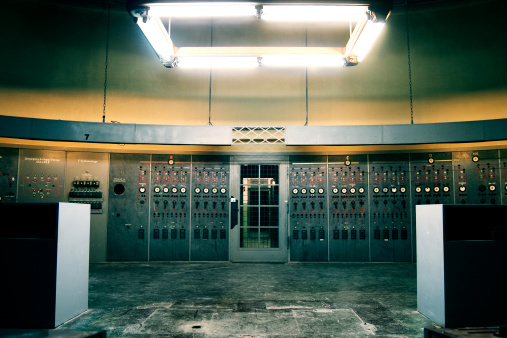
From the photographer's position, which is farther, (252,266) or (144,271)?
(252,266)

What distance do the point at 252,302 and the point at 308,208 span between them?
9.34 feet

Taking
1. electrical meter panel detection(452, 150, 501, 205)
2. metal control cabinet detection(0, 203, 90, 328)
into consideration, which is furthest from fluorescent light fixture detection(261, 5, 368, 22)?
electrical meter panel detection(452, 150, 501, 205)

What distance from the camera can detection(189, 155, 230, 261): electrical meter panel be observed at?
5.98 meters

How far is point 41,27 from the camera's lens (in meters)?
6.01

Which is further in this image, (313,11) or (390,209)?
(390,209)

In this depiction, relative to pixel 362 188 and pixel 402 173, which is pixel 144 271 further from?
pixel 402 173

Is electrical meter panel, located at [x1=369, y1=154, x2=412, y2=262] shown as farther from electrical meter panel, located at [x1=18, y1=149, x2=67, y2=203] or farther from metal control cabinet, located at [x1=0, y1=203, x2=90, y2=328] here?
electrical meter panel, located at [x1=18, y1=149, x2=67, y2=203]

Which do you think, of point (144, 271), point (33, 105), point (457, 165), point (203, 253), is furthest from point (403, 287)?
point (33, 105)

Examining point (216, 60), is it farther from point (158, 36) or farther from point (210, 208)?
point (210, 208)

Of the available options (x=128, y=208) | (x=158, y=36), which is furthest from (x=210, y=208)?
(x=158, y=36)

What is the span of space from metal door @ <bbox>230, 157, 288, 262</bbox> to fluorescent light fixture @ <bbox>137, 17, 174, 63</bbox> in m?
2.89

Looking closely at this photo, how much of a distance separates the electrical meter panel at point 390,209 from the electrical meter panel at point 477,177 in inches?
36.3

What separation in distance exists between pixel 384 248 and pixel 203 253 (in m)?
3.40

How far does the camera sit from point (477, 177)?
231 inches
